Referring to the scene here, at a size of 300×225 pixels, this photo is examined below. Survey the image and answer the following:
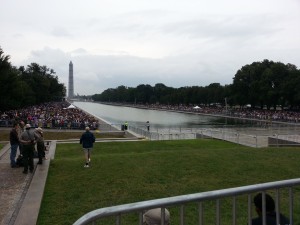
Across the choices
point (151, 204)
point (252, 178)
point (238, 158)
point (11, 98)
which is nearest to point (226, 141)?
point (238, 158)

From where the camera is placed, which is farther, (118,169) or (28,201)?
(118,169)

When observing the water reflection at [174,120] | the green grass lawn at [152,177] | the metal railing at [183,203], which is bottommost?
the water reflection at [174,120]

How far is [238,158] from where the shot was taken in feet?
47.8

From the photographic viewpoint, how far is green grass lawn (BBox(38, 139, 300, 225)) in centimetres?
854

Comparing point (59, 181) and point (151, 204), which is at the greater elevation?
point (151, 204)

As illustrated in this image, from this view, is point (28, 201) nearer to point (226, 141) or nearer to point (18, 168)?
point (18, 168)

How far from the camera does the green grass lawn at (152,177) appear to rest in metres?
8.54

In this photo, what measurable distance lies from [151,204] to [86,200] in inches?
235

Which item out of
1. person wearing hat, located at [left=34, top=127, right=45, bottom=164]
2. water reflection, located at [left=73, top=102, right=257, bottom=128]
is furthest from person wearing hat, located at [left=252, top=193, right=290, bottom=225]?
water reflection, located at [left=73, top=102, right=257, bottom=128]

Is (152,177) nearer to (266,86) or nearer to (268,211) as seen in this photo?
(268,211)

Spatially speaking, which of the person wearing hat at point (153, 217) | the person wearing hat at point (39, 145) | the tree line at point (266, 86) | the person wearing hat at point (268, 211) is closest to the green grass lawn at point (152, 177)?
the person wearing hat at point (39, 145)

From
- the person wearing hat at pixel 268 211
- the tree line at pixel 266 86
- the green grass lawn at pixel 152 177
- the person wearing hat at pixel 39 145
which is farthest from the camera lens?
the tree line at pixel 266 86

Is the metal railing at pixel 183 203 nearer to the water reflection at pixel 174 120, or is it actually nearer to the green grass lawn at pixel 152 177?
the green grass lawn at pixel 152 177

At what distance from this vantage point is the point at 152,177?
11211mm
